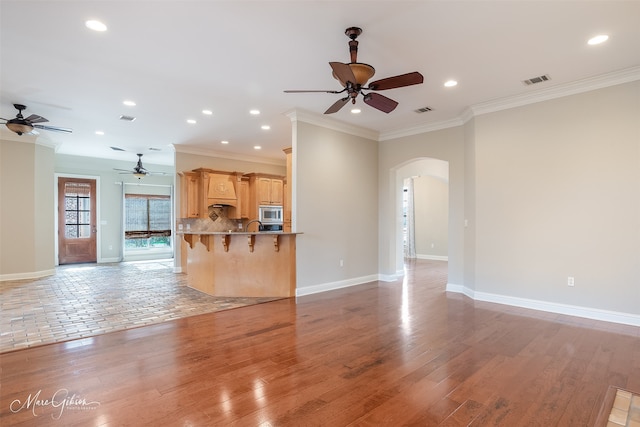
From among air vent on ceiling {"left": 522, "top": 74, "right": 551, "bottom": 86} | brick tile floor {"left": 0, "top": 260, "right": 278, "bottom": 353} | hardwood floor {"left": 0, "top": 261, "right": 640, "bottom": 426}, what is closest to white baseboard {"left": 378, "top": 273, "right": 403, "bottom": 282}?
hardwood floor {"left": 0, "top": 261, "right": 640, "bottom": 426}

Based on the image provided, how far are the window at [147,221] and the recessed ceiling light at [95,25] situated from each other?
8334 millimetres

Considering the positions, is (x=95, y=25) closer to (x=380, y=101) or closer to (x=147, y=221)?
(x=380, y=101)

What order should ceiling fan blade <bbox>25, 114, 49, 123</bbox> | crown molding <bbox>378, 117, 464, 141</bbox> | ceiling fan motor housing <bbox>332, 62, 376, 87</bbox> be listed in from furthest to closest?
1. crown molding <bbox>378, 117, 464, 141</bbox>
2. ceiling fan blade <bbox>25, 114, 49, 123</bbox>
3. ceiling fan motor housing <bbox>332, 62, 376, 87</bbox>

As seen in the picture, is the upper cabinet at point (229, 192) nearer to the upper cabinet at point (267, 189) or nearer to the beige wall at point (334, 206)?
the upper cabinet at point (267, 189)

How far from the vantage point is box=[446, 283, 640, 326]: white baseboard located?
390cm

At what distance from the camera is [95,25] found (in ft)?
9.61

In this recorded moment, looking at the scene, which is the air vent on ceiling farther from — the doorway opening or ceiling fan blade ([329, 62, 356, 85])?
the doorway opening

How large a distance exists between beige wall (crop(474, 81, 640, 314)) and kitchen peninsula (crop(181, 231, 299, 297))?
3.06m

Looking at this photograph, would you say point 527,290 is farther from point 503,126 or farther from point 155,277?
point 155,277

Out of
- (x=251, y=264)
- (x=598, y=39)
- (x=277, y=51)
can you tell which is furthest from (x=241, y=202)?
(x=598, y=39)

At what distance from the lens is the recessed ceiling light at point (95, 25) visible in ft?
9.46

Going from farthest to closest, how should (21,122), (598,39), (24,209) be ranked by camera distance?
1. (24,209)
2. (21,122)
3. (598,39)

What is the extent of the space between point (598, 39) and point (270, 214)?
7.17 metres

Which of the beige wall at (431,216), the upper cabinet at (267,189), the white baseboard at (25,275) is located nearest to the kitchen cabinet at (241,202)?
the upper cabinet at (267,189)
